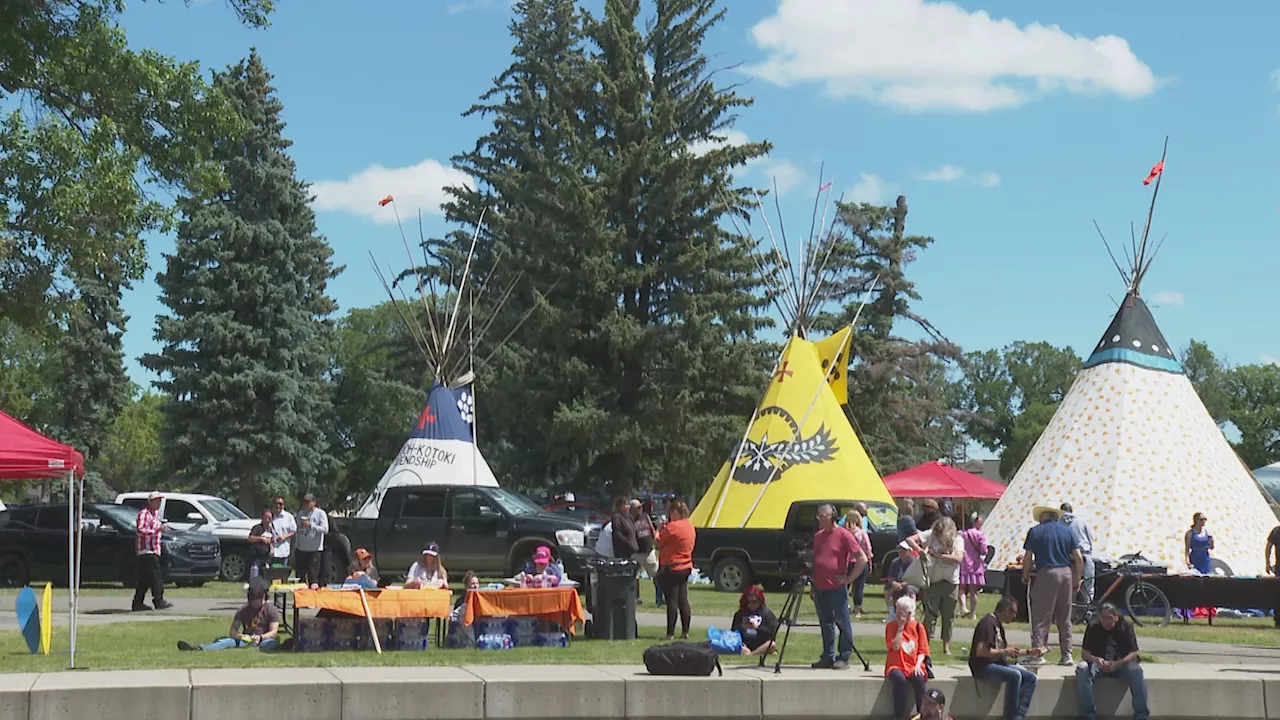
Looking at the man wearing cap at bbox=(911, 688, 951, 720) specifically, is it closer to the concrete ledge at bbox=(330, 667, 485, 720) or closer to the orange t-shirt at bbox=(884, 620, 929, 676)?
the orange t-shirt at bbox=(884, 620, 929, 676)

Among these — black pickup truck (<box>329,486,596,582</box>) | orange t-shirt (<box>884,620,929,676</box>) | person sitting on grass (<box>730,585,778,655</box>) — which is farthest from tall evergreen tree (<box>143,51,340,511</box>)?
orange t-shirt (<box>884,620,929,676</box>)

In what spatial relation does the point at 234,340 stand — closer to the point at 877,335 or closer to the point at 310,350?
the point at 310,350

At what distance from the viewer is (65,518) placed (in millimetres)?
28156

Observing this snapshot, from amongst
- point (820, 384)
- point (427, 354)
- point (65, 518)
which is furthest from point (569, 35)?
point (65, 518)

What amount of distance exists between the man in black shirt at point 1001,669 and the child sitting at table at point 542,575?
18.2 ft

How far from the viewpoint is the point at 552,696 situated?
12.7 metres

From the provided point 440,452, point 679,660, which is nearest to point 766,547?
point 440,452

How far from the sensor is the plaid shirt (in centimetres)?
2072

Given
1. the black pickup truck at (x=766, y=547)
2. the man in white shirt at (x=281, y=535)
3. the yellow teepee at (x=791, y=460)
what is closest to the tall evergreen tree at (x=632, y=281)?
the yellow teepee at (x=791, y=460)

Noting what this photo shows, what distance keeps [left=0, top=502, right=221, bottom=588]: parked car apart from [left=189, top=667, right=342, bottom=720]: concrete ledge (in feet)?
50.9

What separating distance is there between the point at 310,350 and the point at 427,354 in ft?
44.6

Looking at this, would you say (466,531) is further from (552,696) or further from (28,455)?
(552,696)

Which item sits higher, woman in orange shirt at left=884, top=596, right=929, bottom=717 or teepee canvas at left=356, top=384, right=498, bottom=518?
A: teepee canvas at left=356, top=384, right=498, bottom=518

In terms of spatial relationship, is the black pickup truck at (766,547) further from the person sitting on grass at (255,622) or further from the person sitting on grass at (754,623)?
the person sitting on grass at (255,622)
